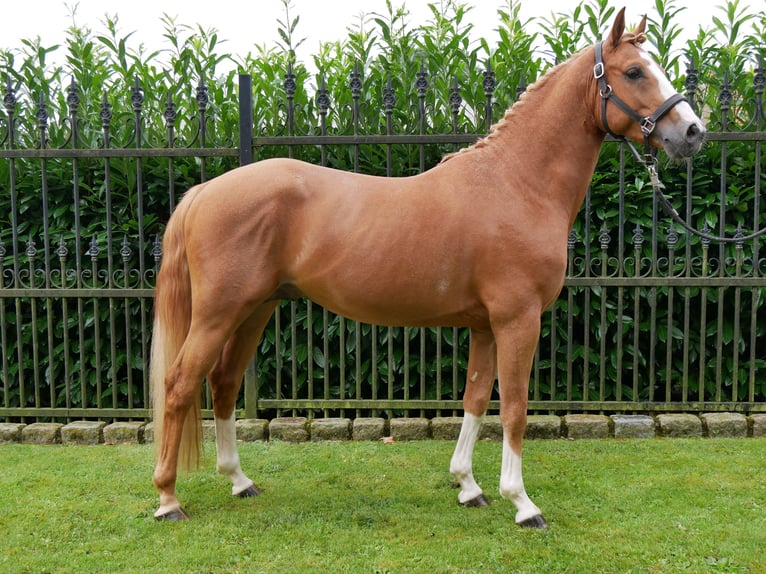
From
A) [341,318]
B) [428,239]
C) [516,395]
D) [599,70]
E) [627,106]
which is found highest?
[599,70]

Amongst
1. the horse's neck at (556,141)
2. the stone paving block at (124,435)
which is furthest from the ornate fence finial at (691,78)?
the stone paving block at (124,435)

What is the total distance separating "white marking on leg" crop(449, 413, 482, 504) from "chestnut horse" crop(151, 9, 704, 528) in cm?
32

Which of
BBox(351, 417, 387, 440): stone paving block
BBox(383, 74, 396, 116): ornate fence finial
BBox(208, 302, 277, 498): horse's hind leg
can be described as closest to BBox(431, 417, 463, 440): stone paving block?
BBox(351, 417, 387, 440): stone paving block

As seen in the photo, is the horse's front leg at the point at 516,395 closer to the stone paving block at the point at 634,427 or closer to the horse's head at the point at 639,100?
the horse's head at the point at 639,100

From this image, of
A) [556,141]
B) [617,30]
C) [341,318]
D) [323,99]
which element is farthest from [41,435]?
[617,30]

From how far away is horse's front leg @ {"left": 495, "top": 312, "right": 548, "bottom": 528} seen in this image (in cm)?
356

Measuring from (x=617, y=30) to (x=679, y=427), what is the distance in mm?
3409

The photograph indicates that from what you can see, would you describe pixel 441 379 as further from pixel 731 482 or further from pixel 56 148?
pixel 56 148

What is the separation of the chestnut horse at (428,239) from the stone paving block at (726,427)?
2560 millimetres

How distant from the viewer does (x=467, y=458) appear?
13.1 ft

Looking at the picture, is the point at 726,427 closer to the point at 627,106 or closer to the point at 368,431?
the point at 368,431

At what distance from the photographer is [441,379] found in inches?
224

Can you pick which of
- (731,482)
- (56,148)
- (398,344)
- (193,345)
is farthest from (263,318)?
(731,482)

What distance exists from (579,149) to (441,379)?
8.49 ft
